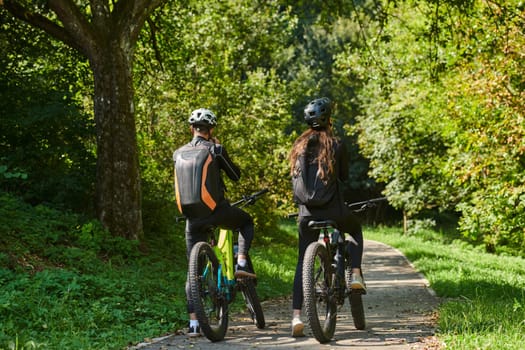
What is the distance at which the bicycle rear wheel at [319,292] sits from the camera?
5.95 metres

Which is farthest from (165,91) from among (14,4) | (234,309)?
(234,309)

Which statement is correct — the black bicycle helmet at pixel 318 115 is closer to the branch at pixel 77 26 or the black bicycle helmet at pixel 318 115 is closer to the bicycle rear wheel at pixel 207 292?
the bicycle rear wheel at pixel 207 292

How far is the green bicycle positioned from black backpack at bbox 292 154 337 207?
65 centimetres

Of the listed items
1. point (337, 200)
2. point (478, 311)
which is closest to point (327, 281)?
point (337, 200)

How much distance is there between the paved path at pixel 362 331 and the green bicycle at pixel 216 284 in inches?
7.7

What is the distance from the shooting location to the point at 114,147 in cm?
1073

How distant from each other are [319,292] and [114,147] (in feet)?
18.4

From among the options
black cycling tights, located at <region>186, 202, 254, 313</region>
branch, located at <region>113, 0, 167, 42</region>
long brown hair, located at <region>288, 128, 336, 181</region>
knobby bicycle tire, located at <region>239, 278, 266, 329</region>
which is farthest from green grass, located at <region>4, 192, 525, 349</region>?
branch, located at <region>113, 0, 167, 42</region>

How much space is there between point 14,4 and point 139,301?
6162mm

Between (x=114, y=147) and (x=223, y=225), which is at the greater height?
(x=114, y=147)

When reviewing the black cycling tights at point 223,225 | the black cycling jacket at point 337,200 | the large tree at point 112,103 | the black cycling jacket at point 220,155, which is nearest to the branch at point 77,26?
the large tree at point 112,103

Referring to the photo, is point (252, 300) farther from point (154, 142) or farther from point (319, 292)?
point (154, 142)

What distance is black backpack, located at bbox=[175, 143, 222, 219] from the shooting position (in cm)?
→ 627

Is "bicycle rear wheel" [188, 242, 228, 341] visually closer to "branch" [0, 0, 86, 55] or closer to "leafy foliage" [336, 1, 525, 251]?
"branch" [0, 0, 86, 55]
